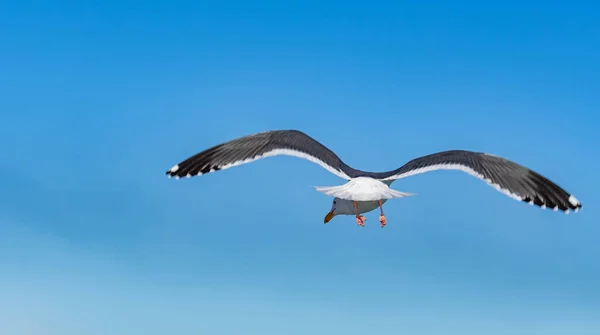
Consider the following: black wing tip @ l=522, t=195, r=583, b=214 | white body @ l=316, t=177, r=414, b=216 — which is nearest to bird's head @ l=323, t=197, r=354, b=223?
white body @ l=316, t=177, r=414, b=216

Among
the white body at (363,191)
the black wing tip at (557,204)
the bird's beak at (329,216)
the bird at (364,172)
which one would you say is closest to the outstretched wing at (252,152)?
the bird at (364,172)

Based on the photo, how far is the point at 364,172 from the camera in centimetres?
1466

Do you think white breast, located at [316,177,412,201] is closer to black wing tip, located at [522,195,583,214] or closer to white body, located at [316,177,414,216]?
white body, located at [316,177,414,216]

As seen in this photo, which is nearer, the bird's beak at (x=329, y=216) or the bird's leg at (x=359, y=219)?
the bird's leg at (x=359, y=219)

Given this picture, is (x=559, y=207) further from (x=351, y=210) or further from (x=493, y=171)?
(x=351, y=210)

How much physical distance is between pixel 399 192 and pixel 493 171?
1.84 m

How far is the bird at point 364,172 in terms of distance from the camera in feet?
45.0

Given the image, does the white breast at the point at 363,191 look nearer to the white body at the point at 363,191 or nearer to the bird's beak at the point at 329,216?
the white body at the point at 363,191

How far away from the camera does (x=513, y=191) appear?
13.8 m

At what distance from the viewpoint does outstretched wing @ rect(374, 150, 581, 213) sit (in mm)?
13734

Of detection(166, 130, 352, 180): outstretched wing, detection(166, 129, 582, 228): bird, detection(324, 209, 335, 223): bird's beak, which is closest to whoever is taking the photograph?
detection(166, 129, 582, 228): bird

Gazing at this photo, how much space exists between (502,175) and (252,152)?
4746 mm

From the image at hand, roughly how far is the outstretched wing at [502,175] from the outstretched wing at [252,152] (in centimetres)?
148

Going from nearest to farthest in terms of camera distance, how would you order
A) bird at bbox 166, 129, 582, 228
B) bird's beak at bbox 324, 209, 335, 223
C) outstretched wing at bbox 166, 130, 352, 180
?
1. bird at bbox 166, 129, 582, 228
2. outstretched wing at bbox 166, 130, 352, 180
3. bird's beak at bbox 324, 209, 335, 223
